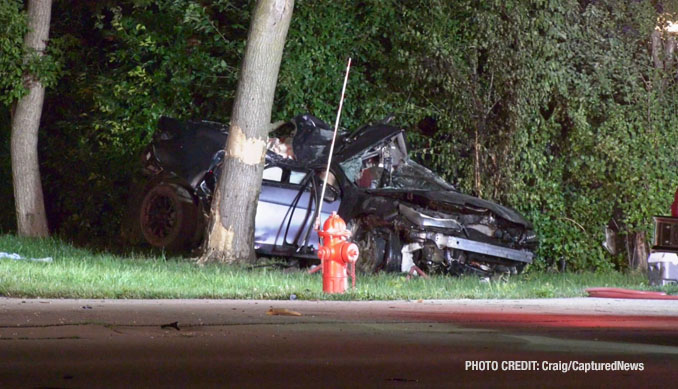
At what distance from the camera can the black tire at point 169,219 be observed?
56.5 ft

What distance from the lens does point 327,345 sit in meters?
7.60

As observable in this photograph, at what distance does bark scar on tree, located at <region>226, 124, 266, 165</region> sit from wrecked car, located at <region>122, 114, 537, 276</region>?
0.75 metres

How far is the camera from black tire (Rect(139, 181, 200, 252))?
17234 mm

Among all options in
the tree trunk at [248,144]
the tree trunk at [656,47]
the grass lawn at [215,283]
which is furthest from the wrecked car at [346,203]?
the tree trunk at [656,47]

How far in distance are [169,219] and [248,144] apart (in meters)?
1.82

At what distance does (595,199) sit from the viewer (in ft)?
63.9

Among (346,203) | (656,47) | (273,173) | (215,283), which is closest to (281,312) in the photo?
(215,283)

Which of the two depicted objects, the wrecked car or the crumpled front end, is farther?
the wrecked car

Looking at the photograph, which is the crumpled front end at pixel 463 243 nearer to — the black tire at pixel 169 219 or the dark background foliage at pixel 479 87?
the dark background foliage at pixel 479 87

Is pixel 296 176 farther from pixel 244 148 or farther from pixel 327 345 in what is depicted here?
pixel 327 345

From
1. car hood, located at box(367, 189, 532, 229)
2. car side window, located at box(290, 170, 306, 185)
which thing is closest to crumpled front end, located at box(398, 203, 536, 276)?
car hood, located at box(367, 189, 532, 229)

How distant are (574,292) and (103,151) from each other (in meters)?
11.1

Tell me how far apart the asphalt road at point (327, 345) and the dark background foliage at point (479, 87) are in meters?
8.21

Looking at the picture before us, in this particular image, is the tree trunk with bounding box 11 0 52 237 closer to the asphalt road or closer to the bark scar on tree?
the bark scar on tree
